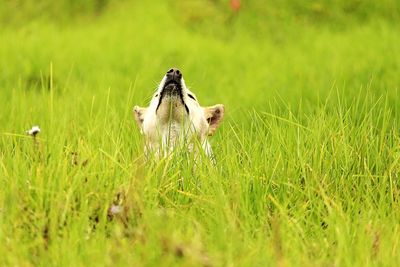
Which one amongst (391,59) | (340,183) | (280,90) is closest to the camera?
(340,183)

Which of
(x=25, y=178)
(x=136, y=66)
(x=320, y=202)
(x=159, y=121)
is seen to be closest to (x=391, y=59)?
(x=136, y=66)

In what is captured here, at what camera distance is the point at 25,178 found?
417 centimetres

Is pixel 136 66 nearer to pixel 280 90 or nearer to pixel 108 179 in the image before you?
pixel 280 90

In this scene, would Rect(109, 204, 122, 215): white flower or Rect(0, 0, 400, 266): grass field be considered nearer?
Rect(0, 0, 400, 266): grass field

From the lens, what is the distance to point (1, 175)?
433 centimetres

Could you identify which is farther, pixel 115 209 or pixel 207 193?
pixel 207 193

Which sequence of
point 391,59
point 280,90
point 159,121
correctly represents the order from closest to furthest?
point 159,121
point 280,90
point 391,59

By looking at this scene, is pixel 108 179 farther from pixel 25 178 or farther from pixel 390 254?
pixel 390 254

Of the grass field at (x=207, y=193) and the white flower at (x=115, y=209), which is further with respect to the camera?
the white flower at (x=115, y=209)

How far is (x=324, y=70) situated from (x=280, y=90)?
0.98m

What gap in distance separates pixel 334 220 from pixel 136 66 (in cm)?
554

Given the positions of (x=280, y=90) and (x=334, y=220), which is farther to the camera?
(x=280, y=90)

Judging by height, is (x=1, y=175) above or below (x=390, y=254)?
above

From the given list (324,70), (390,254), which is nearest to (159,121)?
(390,254)
